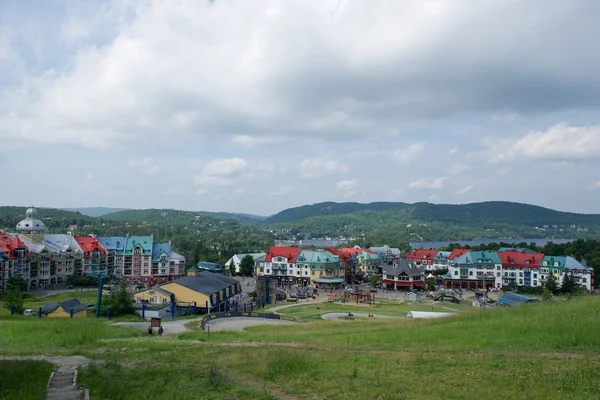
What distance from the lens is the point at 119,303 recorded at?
4769cm

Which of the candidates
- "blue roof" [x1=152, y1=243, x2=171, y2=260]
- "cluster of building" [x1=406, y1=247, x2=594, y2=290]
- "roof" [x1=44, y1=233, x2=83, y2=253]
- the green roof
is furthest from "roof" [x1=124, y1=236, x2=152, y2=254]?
"cluster of building" [x1=406, y1=247, x2=594, y2=290]

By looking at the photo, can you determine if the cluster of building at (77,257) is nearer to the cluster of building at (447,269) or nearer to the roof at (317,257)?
the cluster of building at (447,269)

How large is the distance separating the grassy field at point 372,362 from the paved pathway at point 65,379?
0.45m

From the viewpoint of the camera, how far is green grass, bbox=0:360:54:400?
43.3ft

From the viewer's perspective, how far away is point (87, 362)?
19578mm

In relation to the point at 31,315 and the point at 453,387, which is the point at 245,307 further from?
the point at 453,387

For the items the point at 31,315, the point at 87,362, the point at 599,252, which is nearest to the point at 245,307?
the point at 31,315

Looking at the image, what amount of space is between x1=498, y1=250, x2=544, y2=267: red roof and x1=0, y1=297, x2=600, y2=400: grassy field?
6344 centimetres

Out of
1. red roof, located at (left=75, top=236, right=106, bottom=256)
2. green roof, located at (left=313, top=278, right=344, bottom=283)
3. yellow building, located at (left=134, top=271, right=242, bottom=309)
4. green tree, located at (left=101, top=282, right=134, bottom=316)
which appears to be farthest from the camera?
green roof, located at (left=313, top=278, right=344, bottom=283)

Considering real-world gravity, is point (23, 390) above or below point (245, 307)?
above

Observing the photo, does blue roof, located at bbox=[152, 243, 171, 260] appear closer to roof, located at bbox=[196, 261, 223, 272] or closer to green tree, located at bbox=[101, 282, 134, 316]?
roof, located at bbox=[196, 261, 223, 272]

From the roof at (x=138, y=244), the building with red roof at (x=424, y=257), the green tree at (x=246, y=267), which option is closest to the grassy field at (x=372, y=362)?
the roof at (x=138, y=244)

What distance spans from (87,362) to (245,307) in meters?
38.6

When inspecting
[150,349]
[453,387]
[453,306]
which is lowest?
[453,306]
